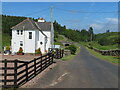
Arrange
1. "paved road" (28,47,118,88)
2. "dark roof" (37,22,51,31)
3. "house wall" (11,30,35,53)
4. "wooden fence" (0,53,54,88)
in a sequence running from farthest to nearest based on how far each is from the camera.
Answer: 1. "dark roof" (37,22,51,31)
2. "house wall" (11,30,35,53)
3. "paved road" (28,47,118,88)
4. "wooden fence" (0,53,54,88)

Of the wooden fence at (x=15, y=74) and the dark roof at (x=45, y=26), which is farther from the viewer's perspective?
the dark roof at (x=45, y=26)

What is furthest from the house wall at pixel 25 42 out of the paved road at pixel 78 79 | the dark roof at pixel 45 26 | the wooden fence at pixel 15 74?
the wooden fence at pixel 15 74

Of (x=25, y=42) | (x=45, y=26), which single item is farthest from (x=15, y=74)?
(x=45, y=26)

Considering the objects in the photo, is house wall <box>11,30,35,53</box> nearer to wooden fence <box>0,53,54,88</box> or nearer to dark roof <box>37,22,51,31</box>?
dark roof <box>37,22,51,31</box>

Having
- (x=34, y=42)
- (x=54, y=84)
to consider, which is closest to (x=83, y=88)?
(x=54, y=84)

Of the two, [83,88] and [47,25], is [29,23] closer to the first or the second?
[47,25]

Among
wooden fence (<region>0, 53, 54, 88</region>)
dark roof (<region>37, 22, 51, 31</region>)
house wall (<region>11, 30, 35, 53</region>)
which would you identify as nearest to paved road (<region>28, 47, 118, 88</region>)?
wooden fence (<region>0, 53, 54, 88</region>)

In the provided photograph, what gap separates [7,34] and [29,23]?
35576mm

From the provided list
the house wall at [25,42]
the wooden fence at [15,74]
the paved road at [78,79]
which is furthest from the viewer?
the house wall at [25,42]

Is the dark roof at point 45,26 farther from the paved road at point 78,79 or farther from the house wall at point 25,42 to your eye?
the paved road at point 78,79

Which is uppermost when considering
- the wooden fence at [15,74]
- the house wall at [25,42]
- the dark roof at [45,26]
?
the dark roof at [45,26]

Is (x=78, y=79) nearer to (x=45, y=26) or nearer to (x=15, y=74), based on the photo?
(x=15, y=74)

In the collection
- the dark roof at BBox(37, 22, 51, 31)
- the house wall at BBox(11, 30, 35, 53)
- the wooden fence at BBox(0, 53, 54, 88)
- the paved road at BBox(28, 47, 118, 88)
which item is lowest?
the paved road at BBox(28, 47, 118, 88)

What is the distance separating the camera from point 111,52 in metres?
42.4
